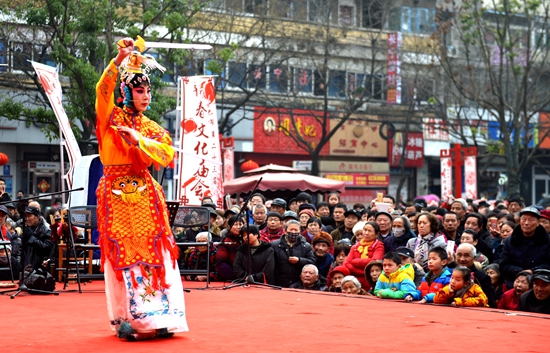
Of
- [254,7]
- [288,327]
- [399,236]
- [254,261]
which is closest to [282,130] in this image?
[254,7]

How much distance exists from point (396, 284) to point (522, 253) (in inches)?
48.2

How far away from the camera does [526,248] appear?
8.63 metres

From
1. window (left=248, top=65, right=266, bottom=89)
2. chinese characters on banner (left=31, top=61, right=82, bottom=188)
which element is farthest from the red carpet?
window (left=248, top=65, right=266, bottom=89)

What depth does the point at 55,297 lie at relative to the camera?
28.2 feet

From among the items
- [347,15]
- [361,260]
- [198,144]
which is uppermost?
[347,15]

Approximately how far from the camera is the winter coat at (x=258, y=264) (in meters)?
10.1

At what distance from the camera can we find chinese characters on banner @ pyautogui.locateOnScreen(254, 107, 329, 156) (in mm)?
28875

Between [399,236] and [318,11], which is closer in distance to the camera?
[399,236]

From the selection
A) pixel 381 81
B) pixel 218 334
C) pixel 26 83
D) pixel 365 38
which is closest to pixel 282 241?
pixel 218 334

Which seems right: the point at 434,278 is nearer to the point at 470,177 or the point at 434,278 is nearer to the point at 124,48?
the point at 124,48

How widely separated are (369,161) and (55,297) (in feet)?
80.4

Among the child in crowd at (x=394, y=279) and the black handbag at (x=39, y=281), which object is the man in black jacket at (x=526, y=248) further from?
the black handbag at (x=39, y=281)

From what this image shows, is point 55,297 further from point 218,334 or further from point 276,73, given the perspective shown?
point 276,73

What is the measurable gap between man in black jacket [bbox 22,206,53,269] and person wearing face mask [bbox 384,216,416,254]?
3929mm
